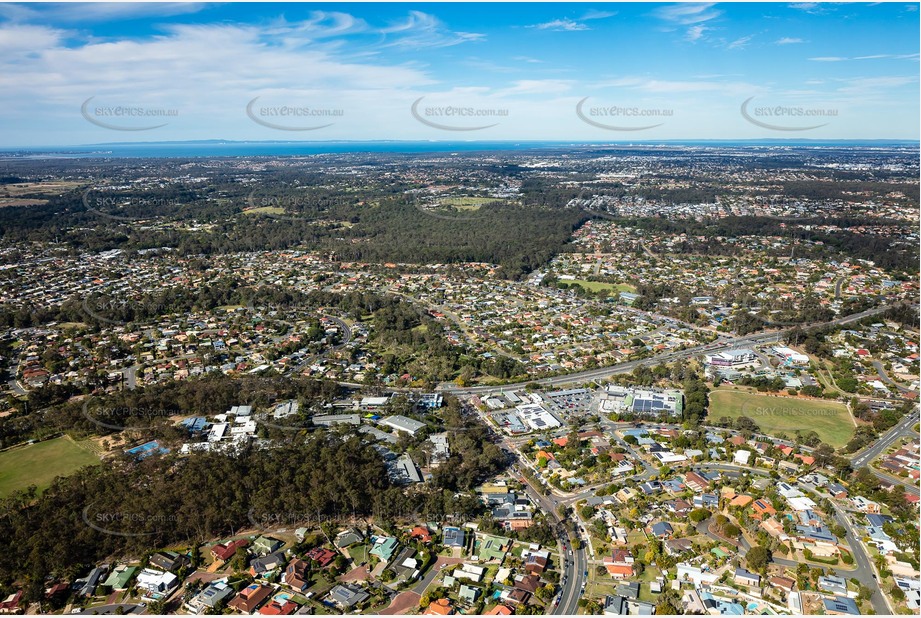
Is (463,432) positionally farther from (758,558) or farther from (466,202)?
(466,202)

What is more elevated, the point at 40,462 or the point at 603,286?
the point at 603,286

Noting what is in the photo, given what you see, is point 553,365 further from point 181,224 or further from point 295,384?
point 181,224

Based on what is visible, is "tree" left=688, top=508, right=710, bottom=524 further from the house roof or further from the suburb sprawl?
the house roof

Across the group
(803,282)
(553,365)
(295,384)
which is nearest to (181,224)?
(295,384)

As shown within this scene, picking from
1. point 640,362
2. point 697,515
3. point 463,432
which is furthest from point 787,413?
point 463,432

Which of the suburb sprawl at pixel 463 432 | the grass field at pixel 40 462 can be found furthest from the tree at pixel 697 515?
the grass field at pixel 40 462

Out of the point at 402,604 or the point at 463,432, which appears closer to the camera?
the point at 402,604
